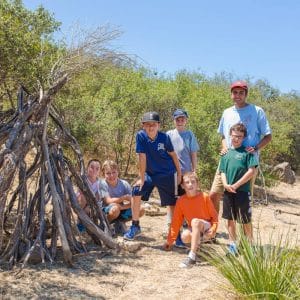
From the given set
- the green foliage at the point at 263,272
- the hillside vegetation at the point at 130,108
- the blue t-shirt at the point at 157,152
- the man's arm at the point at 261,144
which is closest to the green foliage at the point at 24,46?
the hillside vegetation at the point at 130,108

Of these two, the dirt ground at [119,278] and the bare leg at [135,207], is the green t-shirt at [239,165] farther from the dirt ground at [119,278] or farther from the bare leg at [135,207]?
the bare leg at [135,207]

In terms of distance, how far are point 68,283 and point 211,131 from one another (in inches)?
267

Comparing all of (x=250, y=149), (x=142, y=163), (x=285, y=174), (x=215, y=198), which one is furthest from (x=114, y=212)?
(x=285, y=174)

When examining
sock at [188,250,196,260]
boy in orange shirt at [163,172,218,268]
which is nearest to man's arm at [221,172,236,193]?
boy in orange shirt at [163,172,218,268]

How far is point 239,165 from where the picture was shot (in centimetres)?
433

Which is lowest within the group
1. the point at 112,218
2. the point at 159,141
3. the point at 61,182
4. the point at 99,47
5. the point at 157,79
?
the point at 112,218

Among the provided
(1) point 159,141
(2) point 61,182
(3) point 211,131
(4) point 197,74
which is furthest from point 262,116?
(4) point 197,74

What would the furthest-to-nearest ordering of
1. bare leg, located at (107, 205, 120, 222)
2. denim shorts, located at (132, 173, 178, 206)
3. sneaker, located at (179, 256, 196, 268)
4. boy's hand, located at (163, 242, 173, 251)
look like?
bare leg, located at (107, 205, 120, 222), denim shorts, located at (132, 173, 178, 206), boy's hand, located at (163, 242, 173, 251), sneaker, located at (179, 256, 196, 268)

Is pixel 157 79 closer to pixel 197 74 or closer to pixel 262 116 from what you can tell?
pixel 197 74

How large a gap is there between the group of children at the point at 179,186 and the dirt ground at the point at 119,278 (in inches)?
8.8

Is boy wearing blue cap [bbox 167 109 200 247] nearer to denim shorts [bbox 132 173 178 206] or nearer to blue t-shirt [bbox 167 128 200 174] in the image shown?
blue t-shirt [bbox 167 128 200 174]

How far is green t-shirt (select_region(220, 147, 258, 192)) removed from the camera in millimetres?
4309

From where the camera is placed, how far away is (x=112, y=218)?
5129 mm

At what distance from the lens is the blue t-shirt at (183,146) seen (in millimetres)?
5390
